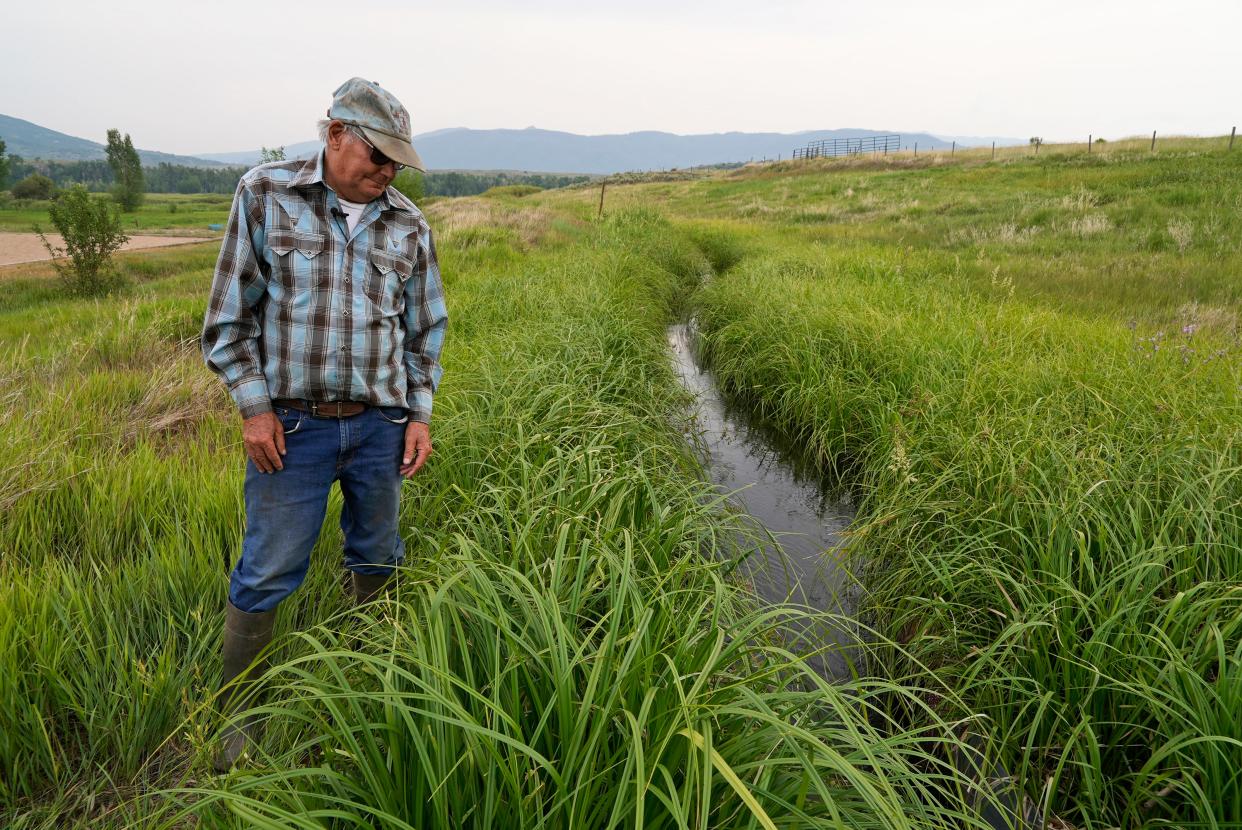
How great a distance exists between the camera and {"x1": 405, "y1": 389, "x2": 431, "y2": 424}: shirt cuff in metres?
2.13

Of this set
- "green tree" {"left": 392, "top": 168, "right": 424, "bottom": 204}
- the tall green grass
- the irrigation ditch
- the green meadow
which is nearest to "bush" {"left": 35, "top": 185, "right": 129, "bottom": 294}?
"green tree" {"left": 392, "top": 168, "right": 424, "bottom": 204}

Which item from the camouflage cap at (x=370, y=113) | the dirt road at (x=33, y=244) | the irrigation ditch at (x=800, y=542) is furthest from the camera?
the dirt road at (x=33, y=244)

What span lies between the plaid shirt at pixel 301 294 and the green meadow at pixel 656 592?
691 mm

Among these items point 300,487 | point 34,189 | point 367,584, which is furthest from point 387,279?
point 34,189

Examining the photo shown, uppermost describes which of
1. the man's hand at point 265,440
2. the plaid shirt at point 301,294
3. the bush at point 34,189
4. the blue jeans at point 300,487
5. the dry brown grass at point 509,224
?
the bush at point 34,189

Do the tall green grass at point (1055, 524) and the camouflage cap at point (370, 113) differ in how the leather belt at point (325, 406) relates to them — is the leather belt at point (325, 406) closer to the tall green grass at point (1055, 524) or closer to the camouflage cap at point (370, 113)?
the camouflage cap at point (370, 113)

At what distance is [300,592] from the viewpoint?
235cm

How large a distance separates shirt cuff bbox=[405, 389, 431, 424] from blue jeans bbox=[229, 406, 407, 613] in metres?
0.05

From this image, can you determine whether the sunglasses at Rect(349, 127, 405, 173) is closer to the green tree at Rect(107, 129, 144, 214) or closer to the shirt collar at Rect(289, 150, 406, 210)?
the shirt collar at Rect(289, 150, 406, 210)

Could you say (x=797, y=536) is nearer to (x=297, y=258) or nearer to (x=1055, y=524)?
(x=1055, y=524)

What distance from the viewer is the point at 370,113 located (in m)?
1.74

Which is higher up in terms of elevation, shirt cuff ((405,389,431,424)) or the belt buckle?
the belt buckle

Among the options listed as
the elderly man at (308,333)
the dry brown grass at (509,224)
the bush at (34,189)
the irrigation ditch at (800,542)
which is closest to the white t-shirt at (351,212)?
the elderly man at (308,333)

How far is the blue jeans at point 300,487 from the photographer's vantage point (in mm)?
1848
